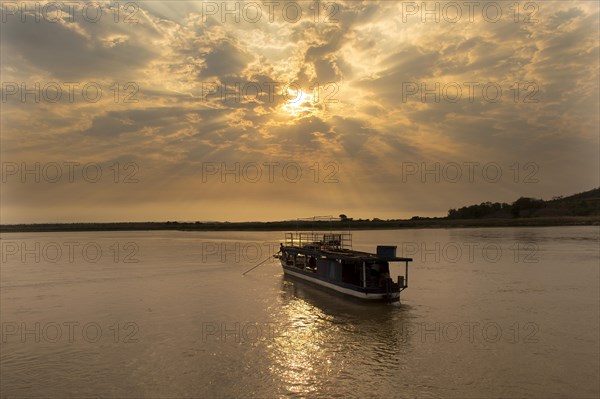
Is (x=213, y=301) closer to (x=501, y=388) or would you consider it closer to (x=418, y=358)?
(x=418, y=358)

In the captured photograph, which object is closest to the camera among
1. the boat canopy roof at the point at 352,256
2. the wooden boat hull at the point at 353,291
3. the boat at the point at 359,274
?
the wooden boat hull at the point at 353,291

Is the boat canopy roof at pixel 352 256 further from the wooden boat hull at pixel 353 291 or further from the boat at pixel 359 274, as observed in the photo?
the wooden boat hull at pixel 353 291

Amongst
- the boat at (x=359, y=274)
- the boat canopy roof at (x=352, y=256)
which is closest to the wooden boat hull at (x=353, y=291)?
the boat at (x=359, y=274)

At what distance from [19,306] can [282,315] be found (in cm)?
1870

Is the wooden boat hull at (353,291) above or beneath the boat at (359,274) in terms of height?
beneath

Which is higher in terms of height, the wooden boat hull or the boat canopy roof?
the boat canopy roof

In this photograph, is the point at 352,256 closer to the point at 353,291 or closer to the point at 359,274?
the point at 359,274

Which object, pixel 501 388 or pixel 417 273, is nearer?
pixel 501 388

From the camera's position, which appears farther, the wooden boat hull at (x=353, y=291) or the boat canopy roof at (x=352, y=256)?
the boat canopy roof at (x=352, y=256)

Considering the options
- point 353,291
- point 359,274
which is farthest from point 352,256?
point 353,291

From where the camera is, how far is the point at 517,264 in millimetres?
50156

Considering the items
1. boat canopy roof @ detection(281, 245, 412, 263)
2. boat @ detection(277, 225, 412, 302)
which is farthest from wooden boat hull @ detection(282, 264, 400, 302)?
boat canopy roof @ detection(281, 245, 412, 263)

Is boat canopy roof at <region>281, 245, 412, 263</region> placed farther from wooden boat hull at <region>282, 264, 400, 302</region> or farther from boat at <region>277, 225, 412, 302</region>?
wooden boat hull at <region>282, 264, 400, 302</region>

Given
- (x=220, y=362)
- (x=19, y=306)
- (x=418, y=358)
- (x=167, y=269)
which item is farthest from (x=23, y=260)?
(x=418, y=358)
